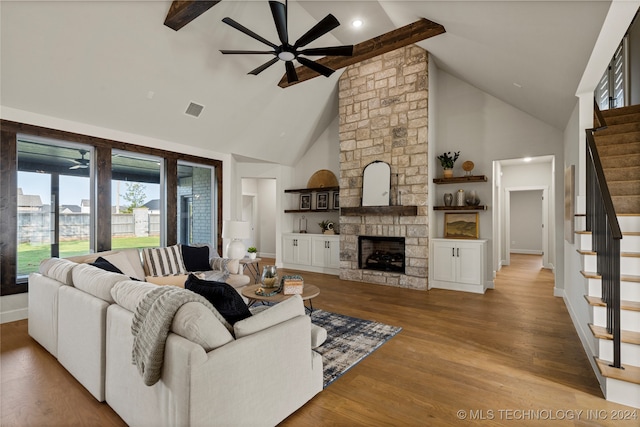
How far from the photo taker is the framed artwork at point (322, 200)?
23.6ft

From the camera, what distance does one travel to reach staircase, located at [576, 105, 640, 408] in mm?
2072

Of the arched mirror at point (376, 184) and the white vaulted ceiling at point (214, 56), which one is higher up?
the white vaulted ceiling at point (214, 56)

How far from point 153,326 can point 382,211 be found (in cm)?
450

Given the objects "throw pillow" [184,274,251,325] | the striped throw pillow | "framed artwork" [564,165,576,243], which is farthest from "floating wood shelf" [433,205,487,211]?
"throw pillow" [184,274,251,325]

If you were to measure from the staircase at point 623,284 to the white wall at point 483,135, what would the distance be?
4.42ft

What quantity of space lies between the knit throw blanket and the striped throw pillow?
2.73 meters

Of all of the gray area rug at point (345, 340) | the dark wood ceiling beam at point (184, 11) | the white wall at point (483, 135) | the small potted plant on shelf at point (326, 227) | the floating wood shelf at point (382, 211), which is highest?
the dark wood ceiling beam at point (184, 11)

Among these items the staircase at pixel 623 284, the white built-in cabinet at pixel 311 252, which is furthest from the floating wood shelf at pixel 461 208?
the white built-in cabinet at pixel 311 252

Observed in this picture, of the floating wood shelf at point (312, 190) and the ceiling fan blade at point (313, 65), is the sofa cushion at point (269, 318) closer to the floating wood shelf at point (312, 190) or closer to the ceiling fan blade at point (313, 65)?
the ceiling fan blade at point (313, 65)

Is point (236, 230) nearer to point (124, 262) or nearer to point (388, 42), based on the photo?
point (124, 262)

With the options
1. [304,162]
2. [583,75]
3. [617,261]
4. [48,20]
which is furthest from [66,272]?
[304,162]

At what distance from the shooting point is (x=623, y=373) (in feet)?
6.75

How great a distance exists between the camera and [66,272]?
2633 millimetres

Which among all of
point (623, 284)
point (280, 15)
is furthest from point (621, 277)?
point (280, 15)
